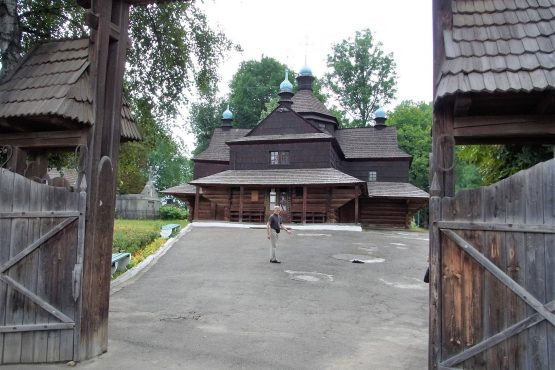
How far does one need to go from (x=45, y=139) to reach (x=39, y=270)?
65.0 inches

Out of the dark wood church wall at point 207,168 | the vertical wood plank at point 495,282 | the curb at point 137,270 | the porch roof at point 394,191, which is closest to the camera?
the vertical wood plank at point 495,282

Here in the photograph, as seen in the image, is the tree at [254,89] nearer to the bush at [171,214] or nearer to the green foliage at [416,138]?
the bush at [171,214]

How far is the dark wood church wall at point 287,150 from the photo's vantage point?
2730 centimetres

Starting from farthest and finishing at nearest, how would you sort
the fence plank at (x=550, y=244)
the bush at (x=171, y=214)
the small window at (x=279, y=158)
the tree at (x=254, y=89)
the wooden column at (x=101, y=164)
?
the tree at (x=254, y=89)
the bush at (x=171, y=214)
the small window at (x=279, y=158)
the wooden column at (x=101, y=164)
the fence plank at (x=550, y=244)

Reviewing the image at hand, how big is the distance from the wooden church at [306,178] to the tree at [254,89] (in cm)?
2148

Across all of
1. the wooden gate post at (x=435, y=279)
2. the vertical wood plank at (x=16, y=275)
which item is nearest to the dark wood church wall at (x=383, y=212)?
the wooden gate post at (x=435, y=279)

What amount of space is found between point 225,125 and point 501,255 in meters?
36.5

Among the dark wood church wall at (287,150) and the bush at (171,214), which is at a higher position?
the dark wood church wall at (287,150)

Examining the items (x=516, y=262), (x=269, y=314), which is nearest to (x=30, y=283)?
(x=269, y=314)

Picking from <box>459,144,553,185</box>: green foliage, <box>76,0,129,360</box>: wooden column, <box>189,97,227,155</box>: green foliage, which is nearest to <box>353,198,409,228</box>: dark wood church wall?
<box>459,144,553,185</box>: green foliage

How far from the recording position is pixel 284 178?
26734 millimetres

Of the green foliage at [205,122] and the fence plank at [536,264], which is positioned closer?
the fence plank at [536,264]

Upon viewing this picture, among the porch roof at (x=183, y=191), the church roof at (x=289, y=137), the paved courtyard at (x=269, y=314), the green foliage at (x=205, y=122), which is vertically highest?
the green foliage at (x=205, y=122)

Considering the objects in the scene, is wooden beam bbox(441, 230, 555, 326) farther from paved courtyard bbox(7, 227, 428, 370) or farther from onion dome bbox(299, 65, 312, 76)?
onion dome bbox(299, 65, 312, 76)
